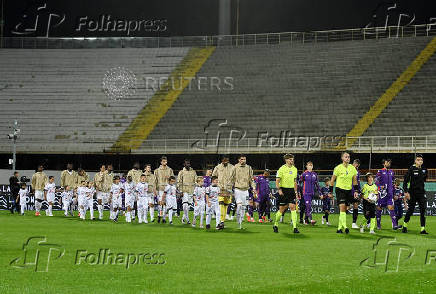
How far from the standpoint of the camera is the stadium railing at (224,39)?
54.7m

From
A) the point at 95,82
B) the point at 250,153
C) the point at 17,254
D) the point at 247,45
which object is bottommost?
the point at 17,254

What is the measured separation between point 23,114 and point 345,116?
24.1m

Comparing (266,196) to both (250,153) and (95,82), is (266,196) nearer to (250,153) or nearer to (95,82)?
A: (250,153)

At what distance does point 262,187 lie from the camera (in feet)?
91.9

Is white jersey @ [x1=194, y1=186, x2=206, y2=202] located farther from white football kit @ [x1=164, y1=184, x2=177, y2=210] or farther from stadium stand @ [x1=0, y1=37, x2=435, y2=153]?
stadium stand @ [x1=0, y1=37, x2=435, y2=153]

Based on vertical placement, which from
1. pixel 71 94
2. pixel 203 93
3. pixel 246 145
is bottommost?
pixel 246 145

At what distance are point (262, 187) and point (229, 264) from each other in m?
15.1

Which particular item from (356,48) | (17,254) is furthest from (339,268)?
(356,48)

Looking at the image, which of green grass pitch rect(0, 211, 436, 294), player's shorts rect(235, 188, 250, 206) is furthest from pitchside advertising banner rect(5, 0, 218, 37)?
green grass pitch rect(0, 211, 436, 294)

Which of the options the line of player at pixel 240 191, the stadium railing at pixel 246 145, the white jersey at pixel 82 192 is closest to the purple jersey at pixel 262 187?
the line of player at pixel 240 191

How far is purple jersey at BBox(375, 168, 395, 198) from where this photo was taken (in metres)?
23.4

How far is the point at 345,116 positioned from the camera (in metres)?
47.5

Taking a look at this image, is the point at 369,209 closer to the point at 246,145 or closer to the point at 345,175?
the point at 345,175

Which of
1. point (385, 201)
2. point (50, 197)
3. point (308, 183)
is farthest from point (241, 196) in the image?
point (50, 197)
